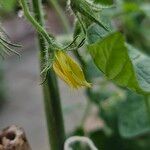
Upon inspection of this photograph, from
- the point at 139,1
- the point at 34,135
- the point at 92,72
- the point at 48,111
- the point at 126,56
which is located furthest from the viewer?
the point at 34,135

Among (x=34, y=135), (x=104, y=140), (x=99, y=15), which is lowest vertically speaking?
(x=34, y=135)

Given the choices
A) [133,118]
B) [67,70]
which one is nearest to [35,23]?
[67,70]

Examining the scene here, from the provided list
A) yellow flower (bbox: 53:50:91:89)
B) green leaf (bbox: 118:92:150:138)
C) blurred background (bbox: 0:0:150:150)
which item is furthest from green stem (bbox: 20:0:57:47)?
blurred background (bbox: 0:0:150:150)

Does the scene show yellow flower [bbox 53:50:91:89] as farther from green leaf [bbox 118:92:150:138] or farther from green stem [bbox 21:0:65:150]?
green leaf [bbox 118:92:150:138]

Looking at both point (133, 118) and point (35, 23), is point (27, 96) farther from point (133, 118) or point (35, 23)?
point (35, 23)

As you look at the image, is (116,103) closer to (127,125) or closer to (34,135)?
(127,125)

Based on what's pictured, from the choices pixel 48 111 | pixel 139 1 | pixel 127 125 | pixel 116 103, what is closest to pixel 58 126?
pixel 48 111

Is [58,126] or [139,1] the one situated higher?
[139,1]
